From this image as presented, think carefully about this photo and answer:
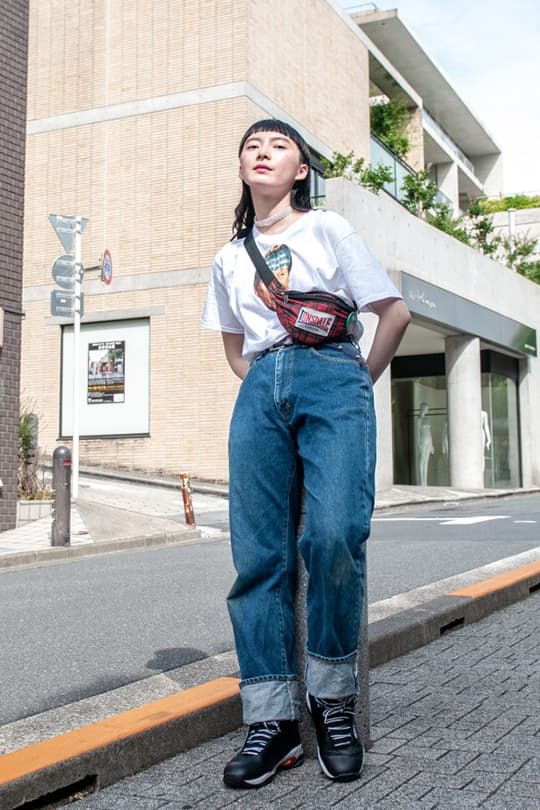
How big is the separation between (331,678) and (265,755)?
271 millimetres

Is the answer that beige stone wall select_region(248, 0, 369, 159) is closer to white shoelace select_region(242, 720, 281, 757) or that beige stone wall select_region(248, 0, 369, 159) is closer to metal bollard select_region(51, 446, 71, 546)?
metal bollard select_region(51, 446, 71, 546)

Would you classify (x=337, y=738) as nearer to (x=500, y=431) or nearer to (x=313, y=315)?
(x=313, y=315)

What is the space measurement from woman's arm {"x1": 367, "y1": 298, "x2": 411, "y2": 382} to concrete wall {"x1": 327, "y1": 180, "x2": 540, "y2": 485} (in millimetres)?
19372

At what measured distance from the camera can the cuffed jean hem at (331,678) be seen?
8.88 feet

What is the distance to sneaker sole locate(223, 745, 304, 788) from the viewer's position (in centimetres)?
257

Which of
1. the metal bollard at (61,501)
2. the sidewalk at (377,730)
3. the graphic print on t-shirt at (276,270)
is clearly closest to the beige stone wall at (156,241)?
the metal bollard at (61,501)

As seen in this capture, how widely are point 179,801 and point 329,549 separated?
2.49ft


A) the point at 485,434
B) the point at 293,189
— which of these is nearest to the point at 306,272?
the point at 293,189

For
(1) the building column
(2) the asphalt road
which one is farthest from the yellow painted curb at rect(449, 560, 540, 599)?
(1) the building column

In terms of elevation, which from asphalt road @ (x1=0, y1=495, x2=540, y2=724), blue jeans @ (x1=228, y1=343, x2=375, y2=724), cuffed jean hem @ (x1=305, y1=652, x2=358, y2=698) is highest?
blue jeans @ (x1=228, y1=343, x2=375, y2=724)

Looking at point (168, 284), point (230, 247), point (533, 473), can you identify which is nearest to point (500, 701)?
point (230, 247)

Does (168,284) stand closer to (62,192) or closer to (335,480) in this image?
(62,192)

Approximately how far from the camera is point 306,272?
2.89 meters

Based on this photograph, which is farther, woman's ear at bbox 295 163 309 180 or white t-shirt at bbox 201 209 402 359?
woman's ear at bbox 295 163 309 180
